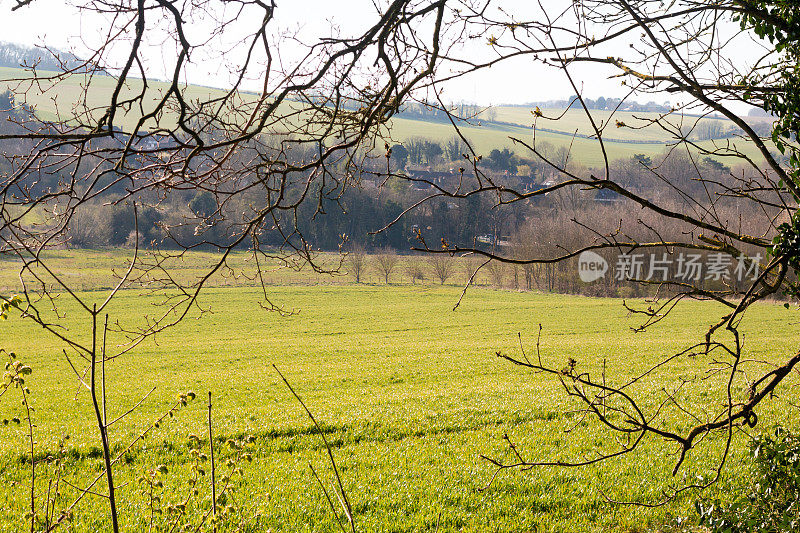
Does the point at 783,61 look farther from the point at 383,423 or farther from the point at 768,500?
the point at 383,423

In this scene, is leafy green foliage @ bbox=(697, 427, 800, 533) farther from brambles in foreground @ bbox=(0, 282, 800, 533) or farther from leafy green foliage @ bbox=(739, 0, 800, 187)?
leafy green foliage @ bbox=(739, 0, 800, 187)

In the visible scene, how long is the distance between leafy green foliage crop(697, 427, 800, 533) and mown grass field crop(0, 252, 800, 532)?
3.57 feet

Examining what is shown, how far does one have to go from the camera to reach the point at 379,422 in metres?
10.2

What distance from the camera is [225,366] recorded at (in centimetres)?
2095

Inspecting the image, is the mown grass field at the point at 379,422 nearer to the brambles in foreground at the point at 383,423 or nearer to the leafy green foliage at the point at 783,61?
the brambles in foreground at the point at 383,423

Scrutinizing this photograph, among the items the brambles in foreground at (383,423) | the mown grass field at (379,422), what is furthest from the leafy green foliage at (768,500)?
the mown grass field at (379,422)

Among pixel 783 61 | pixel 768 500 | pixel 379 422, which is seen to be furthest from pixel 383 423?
pixel 783 61

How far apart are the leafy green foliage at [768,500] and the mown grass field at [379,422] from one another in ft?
3.57

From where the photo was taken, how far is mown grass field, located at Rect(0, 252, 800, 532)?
6172 millimetres

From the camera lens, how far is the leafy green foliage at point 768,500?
3.07 metres

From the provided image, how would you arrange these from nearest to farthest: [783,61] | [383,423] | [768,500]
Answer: [783,61]
[768,500]
[383,423]

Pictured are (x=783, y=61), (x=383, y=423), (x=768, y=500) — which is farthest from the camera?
(x=383, y=423)

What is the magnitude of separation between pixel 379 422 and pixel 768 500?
7427 mm

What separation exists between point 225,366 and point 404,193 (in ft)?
128
